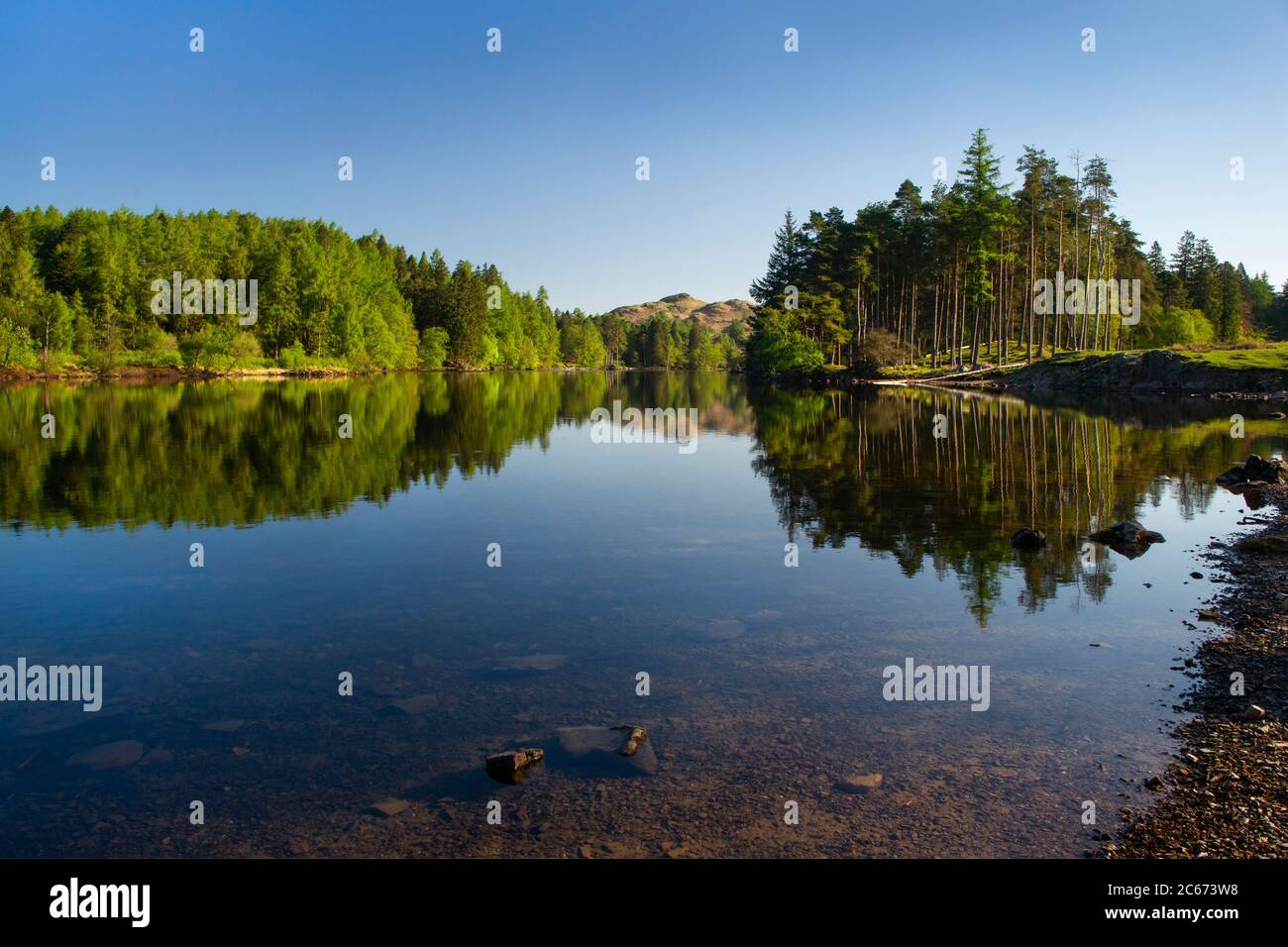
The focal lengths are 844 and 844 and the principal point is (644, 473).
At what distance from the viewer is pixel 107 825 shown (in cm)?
744

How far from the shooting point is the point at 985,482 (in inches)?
1066

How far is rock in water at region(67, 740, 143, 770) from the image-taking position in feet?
28.0

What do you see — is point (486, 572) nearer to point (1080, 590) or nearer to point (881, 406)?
point (1080, 590)

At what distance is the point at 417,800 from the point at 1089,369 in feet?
275

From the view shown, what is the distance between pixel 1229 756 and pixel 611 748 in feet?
20.5

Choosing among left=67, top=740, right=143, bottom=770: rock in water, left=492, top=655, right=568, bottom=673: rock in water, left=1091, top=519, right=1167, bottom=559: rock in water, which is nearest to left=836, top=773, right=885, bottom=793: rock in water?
left=492, top=655, right=568, bottom=673: rock in water

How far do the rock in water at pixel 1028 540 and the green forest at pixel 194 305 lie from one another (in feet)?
348

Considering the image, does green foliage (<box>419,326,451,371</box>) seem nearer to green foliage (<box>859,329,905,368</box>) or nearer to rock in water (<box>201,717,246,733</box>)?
green foliage (<box>859,329,905,368</box>)

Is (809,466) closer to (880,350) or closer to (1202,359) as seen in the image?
(1202,359)

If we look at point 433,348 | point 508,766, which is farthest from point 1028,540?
point 433,348

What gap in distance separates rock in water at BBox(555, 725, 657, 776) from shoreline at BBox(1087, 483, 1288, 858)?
13.5 feet

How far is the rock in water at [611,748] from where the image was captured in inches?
336
